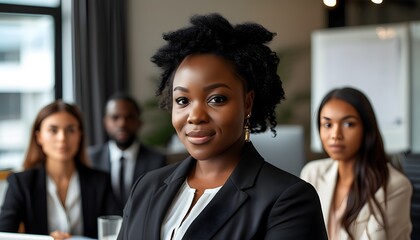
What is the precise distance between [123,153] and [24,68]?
69.9 inches

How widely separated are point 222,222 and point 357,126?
128 cm

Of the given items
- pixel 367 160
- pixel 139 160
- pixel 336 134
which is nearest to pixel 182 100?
pixel 336 134

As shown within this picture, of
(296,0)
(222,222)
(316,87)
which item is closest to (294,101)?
(316,87)

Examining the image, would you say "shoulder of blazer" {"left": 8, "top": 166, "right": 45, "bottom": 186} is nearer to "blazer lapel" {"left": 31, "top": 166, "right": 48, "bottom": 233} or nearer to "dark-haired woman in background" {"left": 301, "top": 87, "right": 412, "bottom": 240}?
"blazer lapel" {"left": 31, "top": 166, "right": 48, "bottom": 233}

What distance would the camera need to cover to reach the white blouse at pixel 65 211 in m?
2.72

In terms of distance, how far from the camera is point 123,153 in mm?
4141

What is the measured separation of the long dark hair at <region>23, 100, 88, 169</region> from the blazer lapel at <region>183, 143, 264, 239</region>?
1760 mm

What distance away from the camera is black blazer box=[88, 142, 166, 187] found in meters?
4.01

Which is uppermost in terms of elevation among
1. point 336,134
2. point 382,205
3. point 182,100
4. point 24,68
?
point 24,68

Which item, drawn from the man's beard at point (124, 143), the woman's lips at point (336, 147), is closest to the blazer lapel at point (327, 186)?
the woman's lips at point (336, 147)

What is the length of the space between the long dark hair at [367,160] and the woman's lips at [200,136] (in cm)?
120

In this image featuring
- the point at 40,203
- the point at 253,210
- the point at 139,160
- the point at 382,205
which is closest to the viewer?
the point at 253,210

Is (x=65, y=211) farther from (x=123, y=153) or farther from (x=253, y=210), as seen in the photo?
(x=253, y=210)

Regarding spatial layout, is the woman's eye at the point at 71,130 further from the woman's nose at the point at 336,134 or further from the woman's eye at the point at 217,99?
the woman's eye at the point at 217,99
